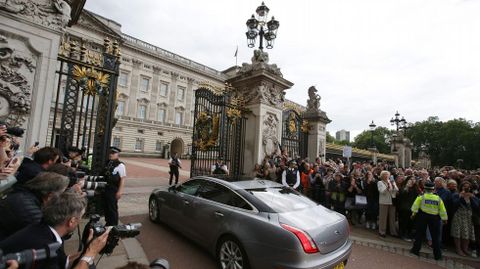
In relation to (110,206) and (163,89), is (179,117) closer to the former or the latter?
(163,89)

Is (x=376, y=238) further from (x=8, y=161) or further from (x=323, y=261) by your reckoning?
(x=8, y=161)

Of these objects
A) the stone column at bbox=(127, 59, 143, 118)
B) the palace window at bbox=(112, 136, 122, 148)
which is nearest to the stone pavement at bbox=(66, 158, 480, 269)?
the palace window at bbox=(112, 136, 122, 148)

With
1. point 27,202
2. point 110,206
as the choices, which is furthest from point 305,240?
point 110,206

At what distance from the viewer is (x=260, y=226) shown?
3518mm

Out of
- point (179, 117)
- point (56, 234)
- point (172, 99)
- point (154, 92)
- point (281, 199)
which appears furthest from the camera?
point (179, 117)

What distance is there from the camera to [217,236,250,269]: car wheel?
142 inches

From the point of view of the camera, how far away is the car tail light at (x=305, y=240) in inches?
127

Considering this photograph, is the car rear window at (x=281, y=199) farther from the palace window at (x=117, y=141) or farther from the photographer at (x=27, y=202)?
the palace window at (x=117, y=141)

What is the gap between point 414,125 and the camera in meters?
59.8

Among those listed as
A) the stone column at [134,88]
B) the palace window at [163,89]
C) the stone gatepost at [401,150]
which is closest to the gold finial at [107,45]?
the stone gatepost at [401,150]

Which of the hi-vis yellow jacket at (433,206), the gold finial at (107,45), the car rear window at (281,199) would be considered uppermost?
the gold finial at (107,45)

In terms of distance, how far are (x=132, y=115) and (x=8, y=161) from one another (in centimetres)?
3899

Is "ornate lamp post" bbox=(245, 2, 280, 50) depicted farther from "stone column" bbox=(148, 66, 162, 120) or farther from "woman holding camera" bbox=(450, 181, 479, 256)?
"stone column" bbox=(148, 66, 162, 120)

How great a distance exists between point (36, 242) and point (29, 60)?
4.81m
